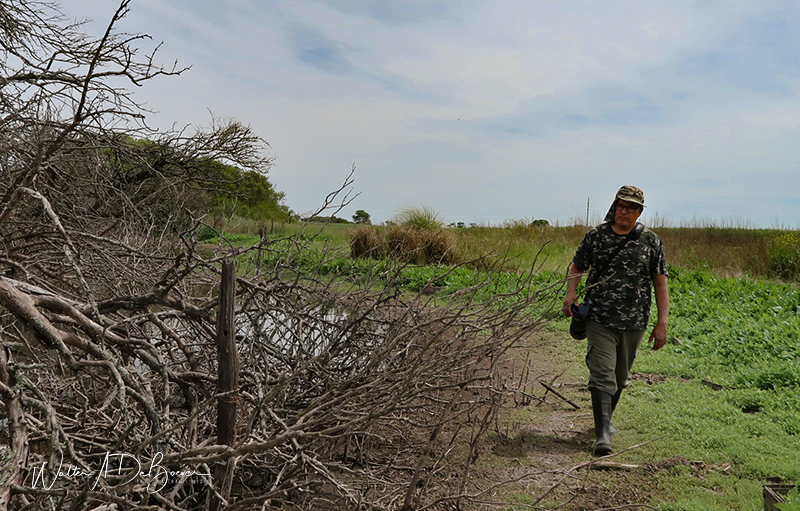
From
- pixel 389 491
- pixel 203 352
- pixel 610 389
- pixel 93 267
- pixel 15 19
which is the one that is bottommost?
pixel 389 491

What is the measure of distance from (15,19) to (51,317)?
5.55m

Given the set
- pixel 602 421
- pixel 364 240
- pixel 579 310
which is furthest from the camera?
pixel 364 240

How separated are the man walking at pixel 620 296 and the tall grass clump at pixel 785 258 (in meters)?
12.8

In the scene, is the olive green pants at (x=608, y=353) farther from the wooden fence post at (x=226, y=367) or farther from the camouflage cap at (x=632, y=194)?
the wooden fence post at (x=226, y=367)

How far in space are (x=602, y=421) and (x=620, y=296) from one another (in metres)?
0.99

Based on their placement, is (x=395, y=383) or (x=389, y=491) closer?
(x=395, y=383)

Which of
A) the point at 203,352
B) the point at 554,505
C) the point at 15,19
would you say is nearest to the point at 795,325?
the point at 554,505

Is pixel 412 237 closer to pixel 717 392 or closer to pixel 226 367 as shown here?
pixel 717 392

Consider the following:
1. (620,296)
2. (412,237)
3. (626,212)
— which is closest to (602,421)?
(620,296)

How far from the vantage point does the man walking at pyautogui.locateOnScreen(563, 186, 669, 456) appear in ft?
15.1

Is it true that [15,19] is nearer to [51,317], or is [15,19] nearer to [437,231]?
[51,317]

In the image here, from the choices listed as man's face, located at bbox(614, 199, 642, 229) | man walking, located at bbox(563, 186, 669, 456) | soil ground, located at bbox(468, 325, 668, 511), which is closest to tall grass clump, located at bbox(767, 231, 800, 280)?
soil ground, located at bbox(468, 325, 668, 511)

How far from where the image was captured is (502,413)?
5434mm

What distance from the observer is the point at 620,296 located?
465 centimetres
